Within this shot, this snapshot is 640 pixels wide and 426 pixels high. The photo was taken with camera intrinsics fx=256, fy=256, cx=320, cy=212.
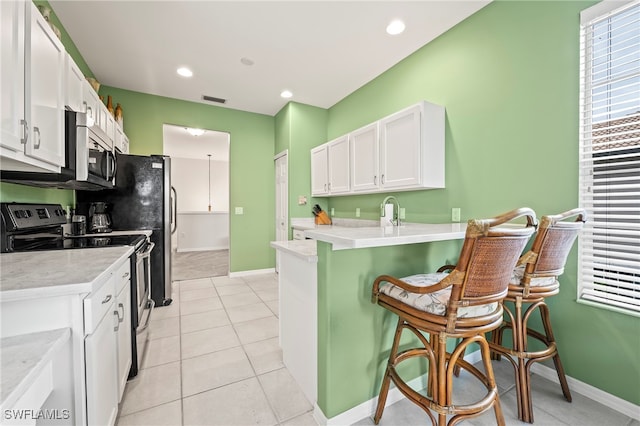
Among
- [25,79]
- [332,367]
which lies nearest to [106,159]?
[25,79]

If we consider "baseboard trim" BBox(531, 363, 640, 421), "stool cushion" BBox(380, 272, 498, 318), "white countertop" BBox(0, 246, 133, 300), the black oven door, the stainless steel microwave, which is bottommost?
"baseboard trim" BBox(531, 363, 640, 421)

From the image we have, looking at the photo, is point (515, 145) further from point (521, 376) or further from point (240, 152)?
point (240, 152)

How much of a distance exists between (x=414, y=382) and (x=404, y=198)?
6.33 ft

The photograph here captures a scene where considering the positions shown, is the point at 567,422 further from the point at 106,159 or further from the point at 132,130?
the point at 132,130

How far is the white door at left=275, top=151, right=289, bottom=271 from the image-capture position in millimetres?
4338

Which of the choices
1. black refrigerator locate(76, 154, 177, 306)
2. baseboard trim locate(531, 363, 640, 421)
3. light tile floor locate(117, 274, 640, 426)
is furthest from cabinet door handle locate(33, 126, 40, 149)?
baseboard trim locate(531, 363, 640, 421)

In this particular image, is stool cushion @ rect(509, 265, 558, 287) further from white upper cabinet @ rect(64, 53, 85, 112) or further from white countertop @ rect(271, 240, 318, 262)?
white upper cabinet @ rect(64, 53, 85, 112)

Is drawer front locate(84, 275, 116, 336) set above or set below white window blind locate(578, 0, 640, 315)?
below

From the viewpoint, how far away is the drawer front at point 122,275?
4.49 feet

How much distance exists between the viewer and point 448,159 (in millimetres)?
2521

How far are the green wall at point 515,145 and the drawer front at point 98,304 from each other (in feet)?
3.19

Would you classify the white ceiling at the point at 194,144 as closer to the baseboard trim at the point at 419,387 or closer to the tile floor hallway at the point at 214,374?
the tile floor hallway at the point at 214,374

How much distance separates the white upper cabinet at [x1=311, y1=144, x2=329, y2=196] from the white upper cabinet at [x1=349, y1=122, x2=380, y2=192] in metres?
0.63

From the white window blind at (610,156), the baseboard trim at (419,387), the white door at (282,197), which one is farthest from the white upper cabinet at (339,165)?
the baseboard trim at (419,387)
